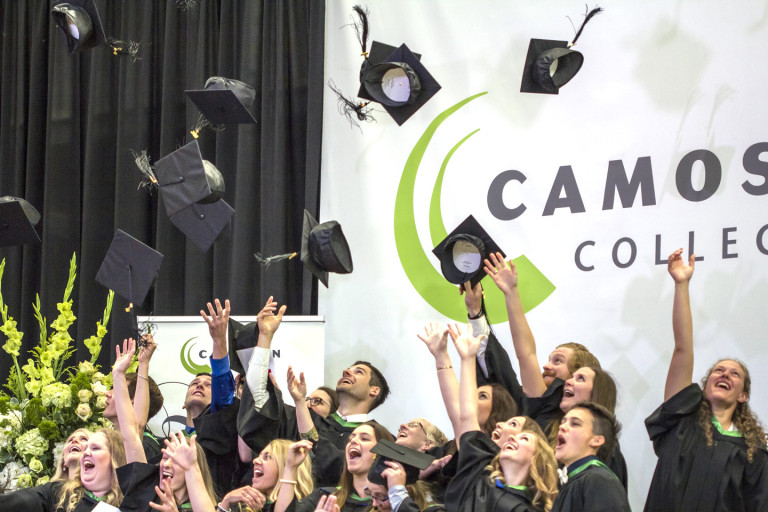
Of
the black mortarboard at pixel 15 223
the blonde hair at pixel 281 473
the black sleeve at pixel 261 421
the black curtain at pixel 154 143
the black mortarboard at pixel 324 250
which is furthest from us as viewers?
the black curtain at pixel 154 143

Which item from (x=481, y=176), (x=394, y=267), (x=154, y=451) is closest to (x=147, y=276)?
(x=154, y=451)

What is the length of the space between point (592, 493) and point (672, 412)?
93cm

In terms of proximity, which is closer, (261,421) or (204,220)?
(261,421)

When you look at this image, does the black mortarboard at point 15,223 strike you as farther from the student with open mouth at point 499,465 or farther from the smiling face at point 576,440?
the smiling face at point 576,440

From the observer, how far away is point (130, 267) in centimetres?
510

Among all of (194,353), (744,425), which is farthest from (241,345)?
(744,425)

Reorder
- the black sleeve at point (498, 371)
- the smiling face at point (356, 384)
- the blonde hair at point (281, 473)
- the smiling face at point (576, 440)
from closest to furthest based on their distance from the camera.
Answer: the smiling face at point (576, 440), the blonde hair at point (281, 473), the black sleeve at point (498, 371), the smiling face at point (356, 384)

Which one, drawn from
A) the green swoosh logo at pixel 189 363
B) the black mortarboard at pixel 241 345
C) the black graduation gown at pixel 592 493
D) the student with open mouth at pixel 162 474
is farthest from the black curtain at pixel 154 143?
the black graduation gown at pixel 592 493

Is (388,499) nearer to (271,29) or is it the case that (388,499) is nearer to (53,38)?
(271,29)

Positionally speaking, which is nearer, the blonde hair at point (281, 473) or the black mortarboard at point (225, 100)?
the blonde hair at point (281, 473)

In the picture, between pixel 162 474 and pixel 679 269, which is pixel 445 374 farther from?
pixel 162 474

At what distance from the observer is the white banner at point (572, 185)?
187 inches

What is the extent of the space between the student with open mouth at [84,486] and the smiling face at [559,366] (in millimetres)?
1877

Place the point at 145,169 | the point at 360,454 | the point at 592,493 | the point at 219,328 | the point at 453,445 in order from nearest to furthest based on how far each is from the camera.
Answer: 1. the point at 592,493
2. the point at 360,454
3. the point at 453,445
4. the point at 219,328
5. the point at 145,169
